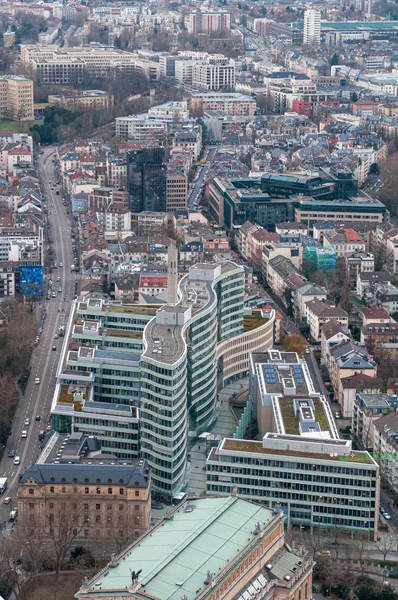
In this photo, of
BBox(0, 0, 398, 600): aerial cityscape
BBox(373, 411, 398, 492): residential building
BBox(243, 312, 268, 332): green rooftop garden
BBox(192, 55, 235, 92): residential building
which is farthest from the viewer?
BBox(192, 55, 235, 92): residential building

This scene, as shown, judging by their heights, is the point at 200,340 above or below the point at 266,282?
above

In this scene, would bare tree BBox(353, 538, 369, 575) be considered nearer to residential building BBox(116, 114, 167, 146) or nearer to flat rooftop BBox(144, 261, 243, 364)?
flat rooftop BBox(144, 261, 243, 364)

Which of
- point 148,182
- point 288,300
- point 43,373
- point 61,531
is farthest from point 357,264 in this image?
point 61,531

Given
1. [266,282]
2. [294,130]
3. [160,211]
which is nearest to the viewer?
[266,282]

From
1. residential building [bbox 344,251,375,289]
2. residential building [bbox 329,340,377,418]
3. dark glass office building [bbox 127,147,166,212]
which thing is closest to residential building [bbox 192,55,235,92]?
dark glass office building [bbox 127,147,166,212]

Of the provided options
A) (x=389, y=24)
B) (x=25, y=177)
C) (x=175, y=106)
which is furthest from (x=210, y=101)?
(x=389, y=24)

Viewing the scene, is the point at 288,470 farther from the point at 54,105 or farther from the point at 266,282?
the point at 54,105

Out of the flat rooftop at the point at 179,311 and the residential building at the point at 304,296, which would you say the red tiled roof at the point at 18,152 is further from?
the flat rooftop at the point at 179,311

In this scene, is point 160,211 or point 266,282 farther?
point 160,211
